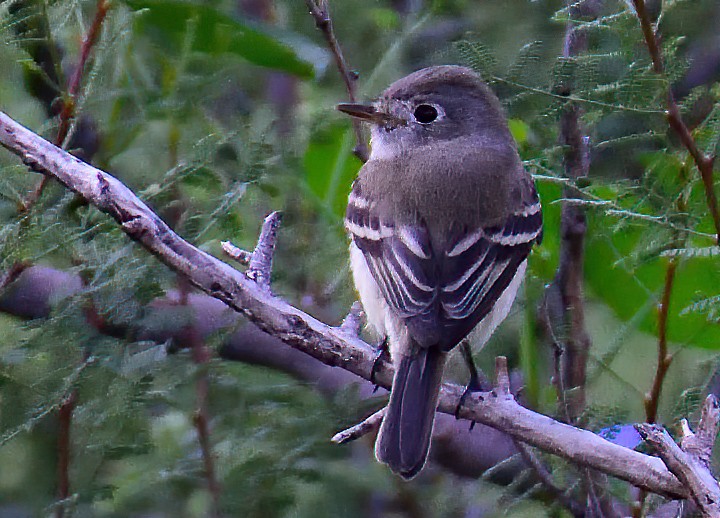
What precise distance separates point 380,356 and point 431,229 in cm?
38

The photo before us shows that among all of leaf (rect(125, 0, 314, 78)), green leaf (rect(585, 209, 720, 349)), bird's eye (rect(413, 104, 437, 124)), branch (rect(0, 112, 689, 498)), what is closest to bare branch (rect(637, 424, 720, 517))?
branch (rect(0, 112, 689, 498))

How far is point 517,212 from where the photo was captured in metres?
3.34

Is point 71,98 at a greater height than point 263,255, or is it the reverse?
point 71,98

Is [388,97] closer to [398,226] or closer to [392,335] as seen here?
[398,226]

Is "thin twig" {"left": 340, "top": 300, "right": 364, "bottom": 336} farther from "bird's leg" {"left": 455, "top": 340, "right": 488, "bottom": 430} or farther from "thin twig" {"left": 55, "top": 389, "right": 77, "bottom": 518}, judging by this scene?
"thin twig" {"left": 55, "top": 389, "right": 77, "bottom": 518}

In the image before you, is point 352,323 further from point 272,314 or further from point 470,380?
point 470,380

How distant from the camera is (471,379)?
10.4ft

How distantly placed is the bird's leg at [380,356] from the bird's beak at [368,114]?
65 cm

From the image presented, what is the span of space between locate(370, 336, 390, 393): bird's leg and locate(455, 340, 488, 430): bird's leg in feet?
0.69

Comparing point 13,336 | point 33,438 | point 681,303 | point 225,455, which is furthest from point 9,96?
point 681,303

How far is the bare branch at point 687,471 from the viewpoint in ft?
7.64

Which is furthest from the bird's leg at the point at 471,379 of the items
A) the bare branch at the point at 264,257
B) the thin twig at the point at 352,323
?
the bare branch at the point at 264,257

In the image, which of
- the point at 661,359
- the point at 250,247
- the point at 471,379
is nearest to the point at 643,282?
the point at 661,359

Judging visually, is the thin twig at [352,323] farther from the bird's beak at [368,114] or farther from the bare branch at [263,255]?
the bird's beak at [368,114]
